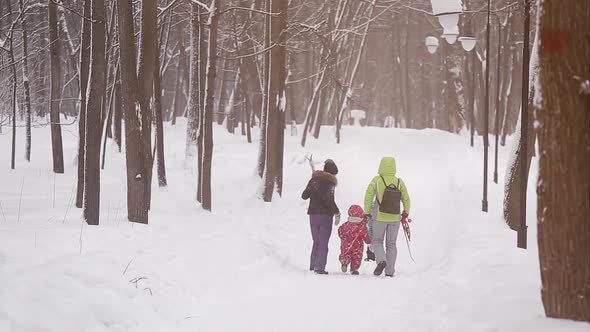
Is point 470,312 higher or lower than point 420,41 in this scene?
lower

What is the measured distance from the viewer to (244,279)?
376 inches

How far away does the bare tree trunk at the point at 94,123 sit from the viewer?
418 inches

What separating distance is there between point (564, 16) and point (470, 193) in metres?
13.8

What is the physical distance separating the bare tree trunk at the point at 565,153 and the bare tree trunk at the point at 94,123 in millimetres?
7408

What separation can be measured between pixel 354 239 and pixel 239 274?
2.02 meters

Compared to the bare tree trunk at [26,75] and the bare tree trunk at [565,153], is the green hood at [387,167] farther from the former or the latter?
the bare tree trunk at [26,75]

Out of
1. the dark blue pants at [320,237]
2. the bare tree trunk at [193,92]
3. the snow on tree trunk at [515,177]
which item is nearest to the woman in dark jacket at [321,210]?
the dark blue pants at [320,237]

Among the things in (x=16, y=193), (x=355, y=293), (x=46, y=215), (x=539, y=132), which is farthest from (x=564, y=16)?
(x=16, y=193)

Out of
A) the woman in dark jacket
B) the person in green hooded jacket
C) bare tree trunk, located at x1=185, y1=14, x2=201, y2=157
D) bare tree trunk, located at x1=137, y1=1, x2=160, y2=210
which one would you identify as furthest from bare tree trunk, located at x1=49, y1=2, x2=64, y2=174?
the person in green hooded jacket

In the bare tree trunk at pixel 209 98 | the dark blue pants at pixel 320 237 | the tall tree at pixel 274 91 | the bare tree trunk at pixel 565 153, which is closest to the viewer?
the bare tree trunk at pixel 565 153

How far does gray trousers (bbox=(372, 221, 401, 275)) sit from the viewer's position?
1034cm

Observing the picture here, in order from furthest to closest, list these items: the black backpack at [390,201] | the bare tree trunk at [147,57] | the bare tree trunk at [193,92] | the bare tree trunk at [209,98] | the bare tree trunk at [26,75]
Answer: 1. the bare tree trunk at [193,92]
2. the bare tree trunk at [26,75]
3. the bare tree trunk at [209,98]
4. the bare tree trunk at [147,57]
5. the black backpack at [390,201]

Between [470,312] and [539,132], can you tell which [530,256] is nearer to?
[470,312]

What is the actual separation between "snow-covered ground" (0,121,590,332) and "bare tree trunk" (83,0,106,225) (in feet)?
1.25
